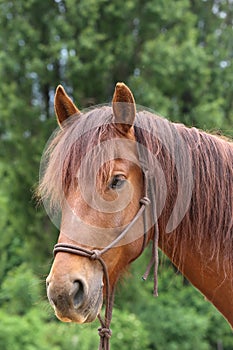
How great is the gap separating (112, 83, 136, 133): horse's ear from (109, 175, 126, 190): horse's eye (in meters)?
0.22

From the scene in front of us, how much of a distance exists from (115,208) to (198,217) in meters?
0.38

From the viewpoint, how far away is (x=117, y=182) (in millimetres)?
2146

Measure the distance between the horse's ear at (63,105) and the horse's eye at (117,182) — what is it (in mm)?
428

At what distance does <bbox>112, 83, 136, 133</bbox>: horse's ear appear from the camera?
2213 millimetres

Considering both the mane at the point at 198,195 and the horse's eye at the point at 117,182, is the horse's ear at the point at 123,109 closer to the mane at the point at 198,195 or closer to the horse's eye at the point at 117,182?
the mane at the point at 198,195

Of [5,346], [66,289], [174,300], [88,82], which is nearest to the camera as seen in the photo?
[66,289]

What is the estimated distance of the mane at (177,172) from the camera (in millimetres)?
2244

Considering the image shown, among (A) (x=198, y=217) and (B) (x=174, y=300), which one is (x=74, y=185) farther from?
(B) (x=174, y=300)

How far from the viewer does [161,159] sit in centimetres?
229

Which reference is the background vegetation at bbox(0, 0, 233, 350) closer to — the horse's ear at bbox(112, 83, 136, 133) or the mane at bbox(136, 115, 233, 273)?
the mane at bbox(136, 115, 233, 273)

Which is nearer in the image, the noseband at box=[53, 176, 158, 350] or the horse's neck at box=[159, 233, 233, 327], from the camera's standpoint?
the noseband at box=[53, 176, 158, 350]

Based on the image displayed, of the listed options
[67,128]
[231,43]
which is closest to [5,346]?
[67,128]

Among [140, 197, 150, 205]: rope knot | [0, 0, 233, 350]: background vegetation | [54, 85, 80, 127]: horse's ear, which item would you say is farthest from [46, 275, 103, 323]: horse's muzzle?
[0, 0, 233, 350]: background vegetation

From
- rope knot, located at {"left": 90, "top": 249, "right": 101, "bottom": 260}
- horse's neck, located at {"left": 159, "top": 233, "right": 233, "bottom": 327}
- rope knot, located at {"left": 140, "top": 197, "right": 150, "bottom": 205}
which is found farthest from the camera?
horse's neck, located at {"left": 159, "top": 233, "right": 233, "bottom": 327}
